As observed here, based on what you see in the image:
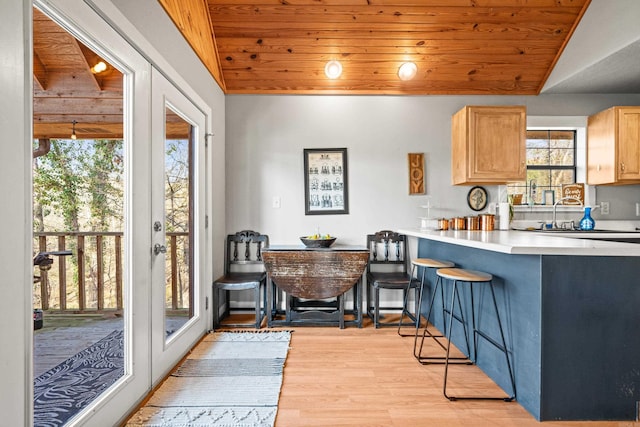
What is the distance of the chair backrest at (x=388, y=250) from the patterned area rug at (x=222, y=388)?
1.20 metres

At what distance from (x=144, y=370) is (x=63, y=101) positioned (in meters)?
1.32

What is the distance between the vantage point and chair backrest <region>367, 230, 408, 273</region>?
3.27 metres

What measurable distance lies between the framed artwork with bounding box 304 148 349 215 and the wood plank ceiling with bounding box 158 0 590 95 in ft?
2.03

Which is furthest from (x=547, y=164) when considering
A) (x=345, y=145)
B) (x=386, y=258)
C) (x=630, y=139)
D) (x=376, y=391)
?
(x=376, y=391)

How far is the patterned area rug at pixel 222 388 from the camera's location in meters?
1.60

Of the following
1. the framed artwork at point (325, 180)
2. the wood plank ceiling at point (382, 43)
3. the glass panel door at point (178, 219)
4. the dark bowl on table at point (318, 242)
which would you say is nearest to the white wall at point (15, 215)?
the glass panel door at point (178, 219)

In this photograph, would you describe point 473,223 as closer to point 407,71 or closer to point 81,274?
point 407,71

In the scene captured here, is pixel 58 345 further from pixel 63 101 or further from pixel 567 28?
pixel 567 28

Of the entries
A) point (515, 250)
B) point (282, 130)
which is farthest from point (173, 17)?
point (515, 250)

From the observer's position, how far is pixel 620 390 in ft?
5.19

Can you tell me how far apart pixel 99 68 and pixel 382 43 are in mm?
2333

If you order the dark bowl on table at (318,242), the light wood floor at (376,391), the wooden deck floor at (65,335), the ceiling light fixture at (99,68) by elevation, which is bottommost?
the light wood floor at (376,391)

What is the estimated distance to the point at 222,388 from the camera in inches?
73.9

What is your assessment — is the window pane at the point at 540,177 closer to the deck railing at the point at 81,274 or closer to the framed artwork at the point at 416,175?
the framed artwork at the point at 416,175
